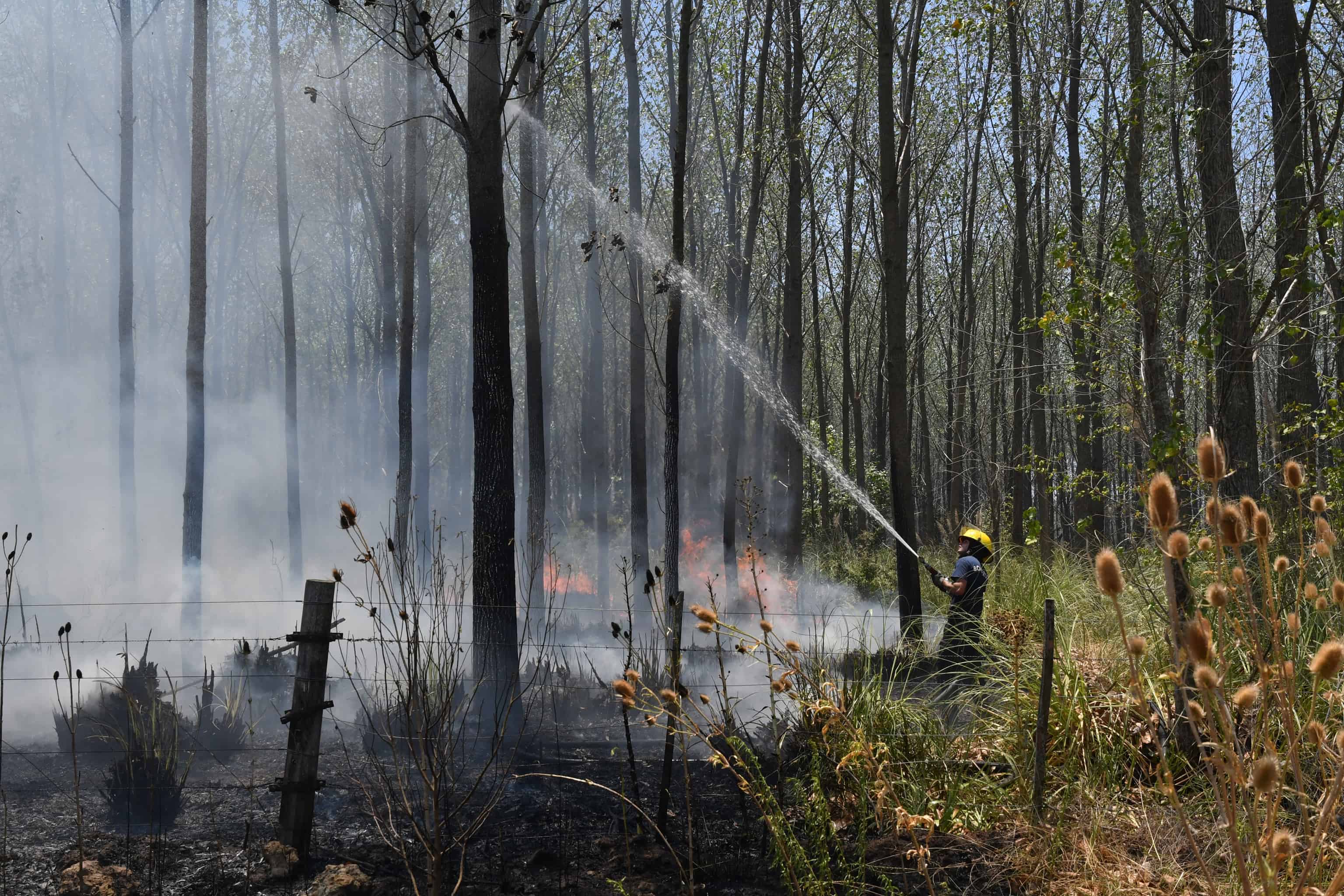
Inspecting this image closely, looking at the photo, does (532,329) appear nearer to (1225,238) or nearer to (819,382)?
(819,382)

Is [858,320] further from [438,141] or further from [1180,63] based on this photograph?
[1180,63]

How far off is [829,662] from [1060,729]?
5.28 feet

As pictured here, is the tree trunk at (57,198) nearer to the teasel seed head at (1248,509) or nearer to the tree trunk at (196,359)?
the tree trunk at (196,359)

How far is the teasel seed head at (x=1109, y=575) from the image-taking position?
1161mm

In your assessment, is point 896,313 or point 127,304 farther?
point 127,304

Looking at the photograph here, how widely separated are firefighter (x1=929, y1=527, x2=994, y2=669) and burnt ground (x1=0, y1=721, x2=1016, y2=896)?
189 cm

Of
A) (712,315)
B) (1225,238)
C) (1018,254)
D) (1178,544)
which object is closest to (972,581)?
(1225,238)

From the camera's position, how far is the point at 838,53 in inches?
609

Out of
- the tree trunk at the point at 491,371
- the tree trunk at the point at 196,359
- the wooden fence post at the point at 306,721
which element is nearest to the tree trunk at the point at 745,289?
the tree trunk at the point at 491,371

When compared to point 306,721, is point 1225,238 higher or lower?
higher

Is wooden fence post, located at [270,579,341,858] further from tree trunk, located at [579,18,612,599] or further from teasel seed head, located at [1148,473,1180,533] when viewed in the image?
tree trunk, located at [579,18,612,599]

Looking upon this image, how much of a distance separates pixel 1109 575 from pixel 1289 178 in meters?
7.64

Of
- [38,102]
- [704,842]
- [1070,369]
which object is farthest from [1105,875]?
[38,102]

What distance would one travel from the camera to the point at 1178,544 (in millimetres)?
1278
